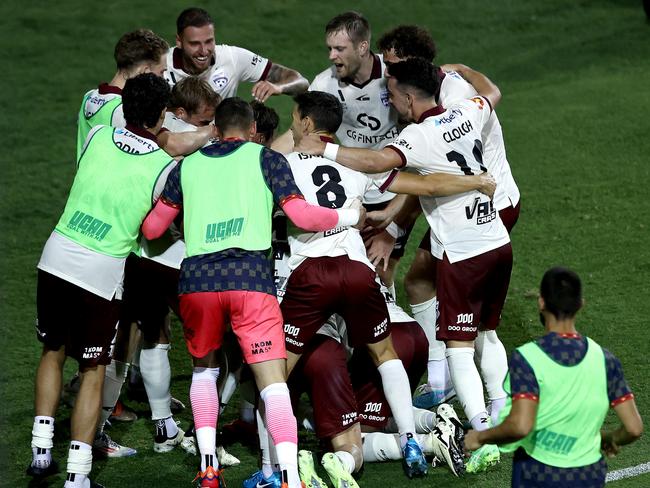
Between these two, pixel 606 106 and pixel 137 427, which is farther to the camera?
pixel 606 106

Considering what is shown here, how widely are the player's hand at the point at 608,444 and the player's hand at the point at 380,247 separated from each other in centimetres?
311

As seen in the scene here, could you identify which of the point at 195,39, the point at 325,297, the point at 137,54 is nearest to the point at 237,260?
the point at 325,297

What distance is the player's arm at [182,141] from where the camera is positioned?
6.67 metres

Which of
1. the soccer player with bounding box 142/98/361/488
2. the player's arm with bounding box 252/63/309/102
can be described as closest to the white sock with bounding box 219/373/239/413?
the soccer player with bounding box 142/98/361/488

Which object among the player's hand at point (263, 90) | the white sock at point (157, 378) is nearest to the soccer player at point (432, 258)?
the player's hand at point (263, 90)

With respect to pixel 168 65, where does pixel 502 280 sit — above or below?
below

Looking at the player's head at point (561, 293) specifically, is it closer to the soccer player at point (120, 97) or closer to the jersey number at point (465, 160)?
the jersey number at point (465, 160)

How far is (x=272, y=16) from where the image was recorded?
16.3 metres

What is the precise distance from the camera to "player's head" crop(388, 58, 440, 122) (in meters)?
6.40

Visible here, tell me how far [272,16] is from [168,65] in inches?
339

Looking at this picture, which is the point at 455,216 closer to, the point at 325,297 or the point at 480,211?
the point at 480,211

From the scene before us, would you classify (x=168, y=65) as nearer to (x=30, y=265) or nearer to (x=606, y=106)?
(x=30, y=265)

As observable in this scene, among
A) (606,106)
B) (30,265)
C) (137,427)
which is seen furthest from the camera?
(606,106)

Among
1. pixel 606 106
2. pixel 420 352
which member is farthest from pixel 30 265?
pixel 606 106
